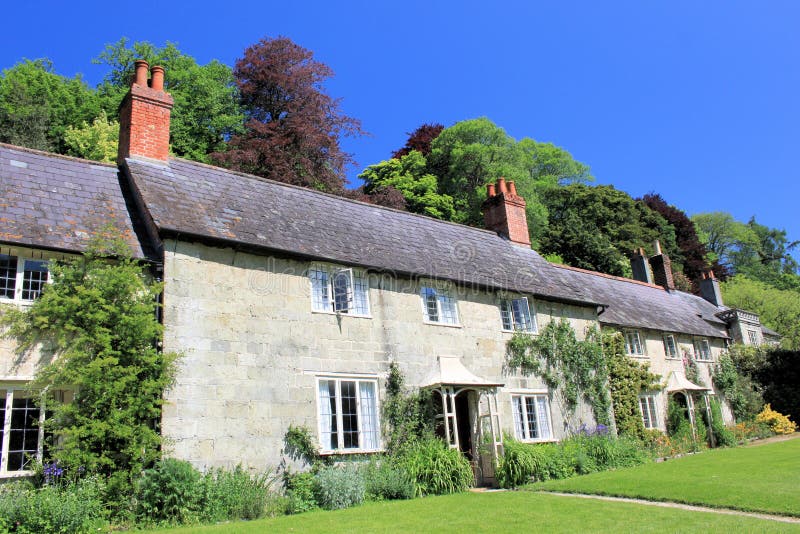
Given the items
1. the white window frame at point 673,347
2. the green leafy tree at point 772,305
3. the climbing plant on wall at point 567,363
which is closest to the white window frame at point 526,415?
the climbing plant on wall at point 567,363

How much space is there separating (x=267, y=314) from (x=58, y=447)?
5.04m

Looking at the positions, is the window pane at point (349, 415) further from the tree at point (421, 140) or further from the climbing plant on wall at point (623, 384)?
the tree at point (421, 140)

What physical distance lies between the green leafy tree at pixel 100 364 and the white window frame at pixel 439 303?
765 cm

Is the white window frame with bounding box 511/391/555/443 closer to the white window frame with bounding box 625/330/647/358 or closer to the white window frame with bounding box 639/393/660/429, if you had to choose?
the white window frame with bounding box 639/393/660/429

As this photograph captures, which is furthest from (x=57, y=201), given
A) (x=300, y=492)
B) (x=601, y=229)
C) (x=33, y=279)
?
(x=601, y=229)

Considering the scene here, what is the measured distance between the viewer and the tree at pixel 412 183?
45500 mm

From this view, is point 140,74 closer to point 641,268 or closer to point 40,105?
point 40,105

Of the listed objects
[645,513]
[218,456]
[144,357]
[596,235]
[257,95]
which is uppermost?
[257,95]

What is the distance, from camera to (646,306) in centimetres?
3119

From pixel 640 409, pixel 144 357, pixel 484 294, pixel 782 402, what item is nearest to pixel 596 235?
pixel 782 402

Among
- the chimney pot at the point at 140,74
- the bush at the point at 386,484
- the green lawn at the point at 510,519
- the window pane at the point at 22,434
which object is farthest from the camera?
the chimney pot at the point at 140,74

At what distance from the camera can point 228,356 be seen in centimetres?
1436

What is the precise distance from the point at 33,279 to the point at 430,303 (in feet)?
32.9

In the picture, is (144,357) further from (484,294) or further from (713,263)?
(713,263)
